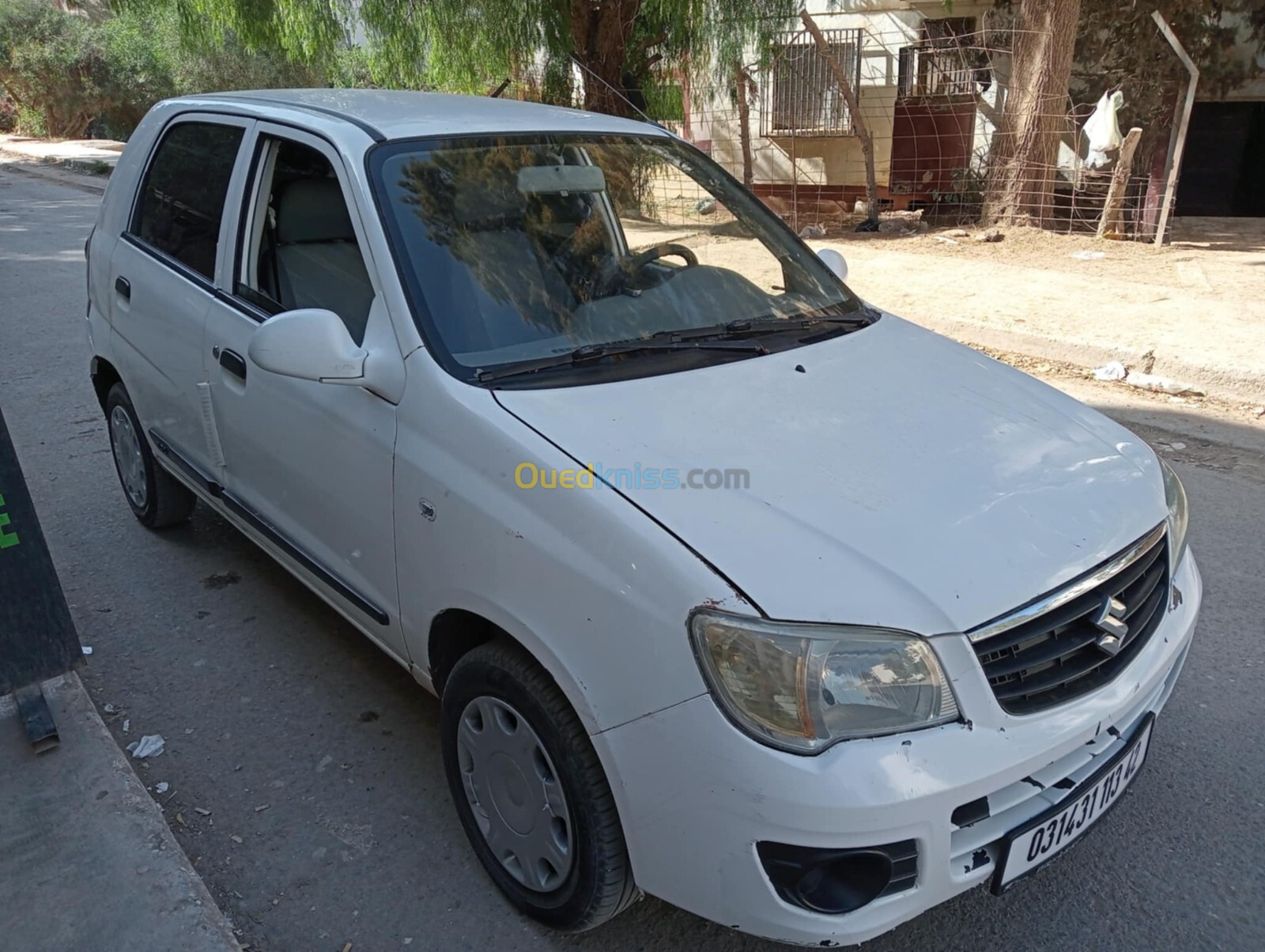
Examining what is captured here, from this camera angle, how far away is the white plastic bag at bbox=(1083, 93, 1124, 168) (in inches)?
412

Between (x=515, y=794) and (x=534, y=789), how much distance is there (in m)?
0.10

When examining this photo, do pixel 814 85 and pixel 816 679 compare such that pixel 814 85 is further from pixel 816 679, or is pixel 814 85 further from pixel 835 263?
pixel 816 679

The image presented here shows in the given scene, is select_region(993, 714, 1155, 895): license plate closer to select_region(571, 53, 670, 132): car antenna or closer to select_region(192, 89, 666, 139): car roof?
select_region(192, 89, 666, 139): car roof

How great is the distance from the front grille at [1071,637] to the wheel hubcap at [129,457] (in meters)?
3.72

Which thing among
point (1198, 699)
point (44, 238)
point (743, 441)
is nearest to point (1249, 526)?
point (1198, 699)

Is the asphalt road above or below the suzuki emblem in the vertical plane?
below

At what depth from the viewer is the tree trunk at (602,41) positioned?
1044cm

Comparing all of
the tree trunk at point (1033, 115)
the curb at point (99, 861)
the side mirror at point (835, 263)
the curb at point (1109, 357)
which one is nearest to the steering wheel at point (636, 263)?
the side mirror at point (835, 263)

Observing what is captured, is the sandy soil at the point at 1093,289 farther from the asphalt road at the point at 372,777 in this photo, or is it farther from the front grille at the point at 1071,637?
the front grille at the point at 1071,637

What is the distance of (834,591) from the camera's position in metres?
1.81

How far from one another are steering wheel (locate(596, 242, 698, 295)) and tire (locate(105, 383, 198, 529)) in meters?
2.34

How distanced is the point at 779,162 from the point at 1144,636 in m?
14.2

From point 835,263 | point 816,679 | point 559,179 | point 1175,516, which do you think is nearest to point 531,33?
point 835,263

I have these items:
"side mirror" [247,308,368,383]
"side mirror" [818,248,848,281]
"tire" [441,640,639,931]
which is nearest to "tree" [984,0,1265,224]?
"side mirror" [818,248,848,281]
